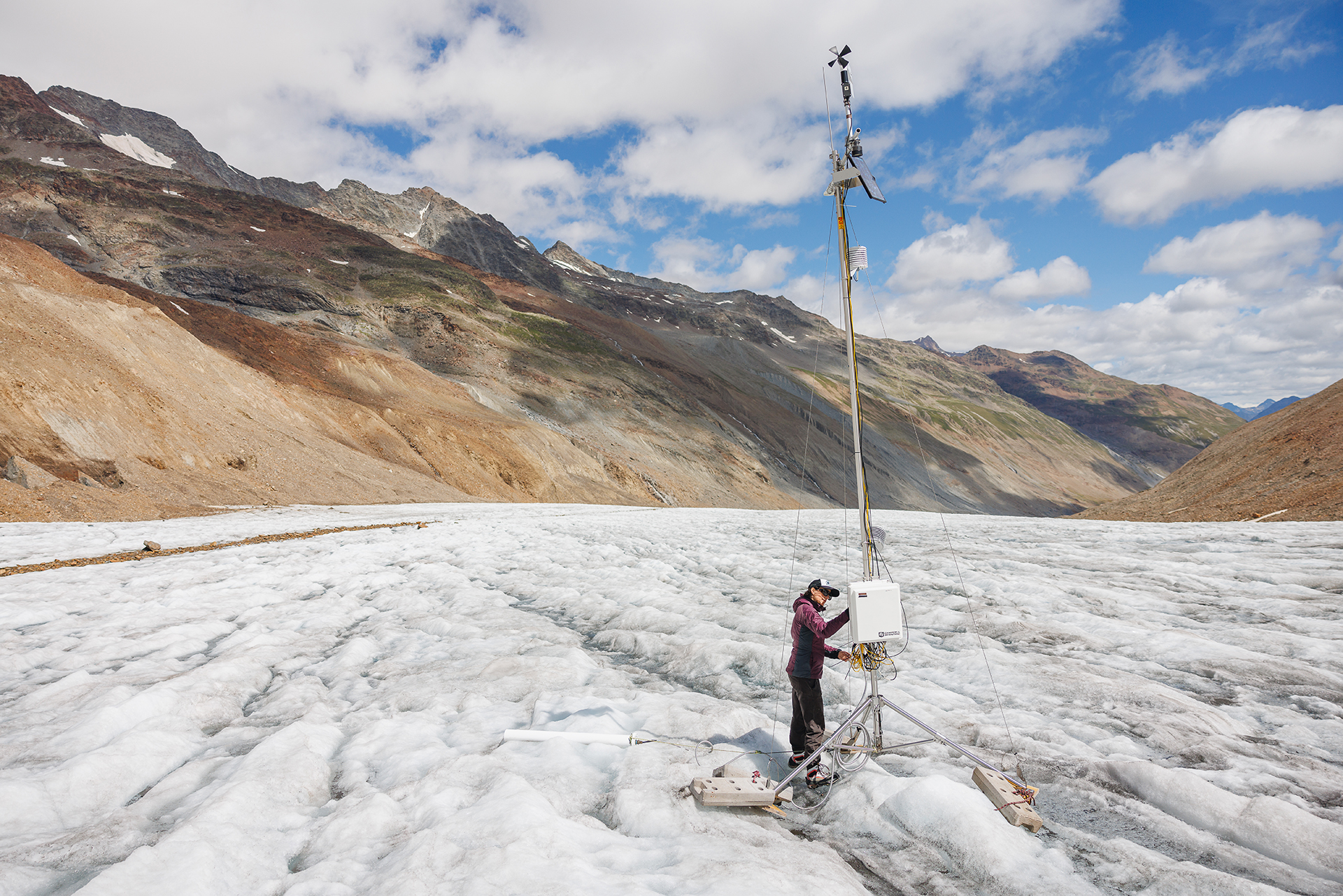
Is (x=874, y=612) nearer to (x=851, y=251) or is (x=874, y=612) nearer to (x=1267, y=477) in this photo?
(x=851, y=251)

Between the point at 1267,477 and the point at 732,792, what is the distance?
3321 cm

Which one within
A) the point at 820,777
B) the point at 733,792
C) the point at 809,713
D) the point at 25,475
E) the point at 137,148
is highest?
the point at 137,148

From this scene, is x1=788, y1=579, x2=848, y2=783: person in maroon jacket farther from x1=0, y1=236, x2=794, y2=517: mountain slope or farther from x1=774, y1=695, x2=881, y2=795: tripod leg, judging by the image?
x1=0, y1=236, x2=794, y2=517: mountain slope

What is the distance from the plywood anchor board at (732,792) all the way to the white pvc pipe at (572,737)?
4.21 ft

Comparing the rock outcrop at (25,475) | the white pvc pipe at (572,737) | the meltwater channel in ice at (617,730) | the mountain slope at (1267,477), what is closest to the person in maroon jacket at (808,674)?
the meltwater channel in ice at (617,730)

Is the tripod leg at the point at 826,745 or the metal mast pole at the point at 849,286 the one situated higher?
the metal mast pole at the point at 849,286

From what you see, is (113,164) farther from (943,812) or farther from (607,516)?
(943,812)

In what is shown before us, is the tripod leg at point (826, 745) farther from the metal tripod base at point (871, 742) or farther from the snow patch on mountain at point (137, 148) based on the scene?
the snow patch on mountain at point (137, 148)

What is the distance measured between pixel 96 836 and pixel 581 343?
74.2m

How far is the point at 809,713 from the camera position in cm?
595

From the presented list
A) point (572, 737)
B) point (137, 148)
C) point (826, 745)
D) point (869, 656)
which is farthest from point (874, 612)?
point (137, 148)

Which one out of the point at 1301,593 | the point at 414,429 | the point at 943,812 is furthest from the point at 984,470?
the point at 943,812

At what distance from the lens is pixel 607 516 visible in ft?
98.7

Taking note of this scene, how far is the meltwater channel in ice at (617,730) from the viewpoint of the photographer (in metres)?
4.33
